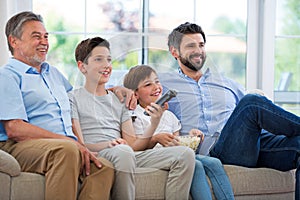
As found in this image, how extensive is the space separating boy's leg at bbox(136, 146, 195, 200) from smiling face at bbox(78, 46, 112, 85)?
0.43 meters

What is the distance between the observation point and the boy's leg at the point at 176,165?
2646mm

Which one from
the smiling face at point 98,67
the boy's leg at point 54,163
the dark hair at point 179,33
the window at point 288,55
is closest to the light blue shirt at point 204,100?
the dark hair at point 179,33

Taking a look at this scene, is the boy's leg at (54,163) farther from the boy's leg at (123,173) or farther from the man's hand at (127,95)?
the man's hand at (127,95)

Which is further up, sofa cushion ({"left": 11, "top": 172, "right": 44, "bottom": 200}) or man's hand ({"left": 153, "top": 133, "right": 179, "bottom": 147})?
man's hand ({"left": 153, "top": 133, "right": 179, "bottom": 147})

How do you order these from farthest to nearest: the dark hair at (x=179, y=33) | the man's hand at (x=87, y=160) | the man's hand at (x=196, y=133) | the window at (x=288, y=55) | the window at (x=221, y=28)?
the window at (x=288, y=55) < the window at (x=221, y=28) < the man's hand at (x=196, y=133) < the dark hair at (x=179, y=33) < the man's hand at (x=87, y=160)

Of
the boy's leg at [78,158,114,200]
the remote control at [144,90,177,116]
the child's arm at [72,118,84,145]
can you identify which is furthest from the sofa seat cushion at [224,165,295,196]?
the child's arm at [72,118,84,145]

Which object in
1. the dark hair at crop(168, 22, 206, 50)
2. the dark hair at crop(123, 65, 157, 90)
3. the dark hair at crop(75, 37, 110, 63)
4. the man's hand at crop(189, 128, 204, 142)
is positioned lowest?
the man's hand at crop(189, 128, 204, 142)

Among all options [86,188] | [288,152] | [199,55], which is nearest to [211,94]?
[199,55]

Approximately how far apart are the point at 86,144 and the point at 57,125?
0.58 ft

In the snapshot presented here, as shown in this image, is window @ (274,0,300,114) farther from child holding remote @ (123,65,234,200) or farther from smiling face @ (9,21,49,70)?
smiling face @ (9,21,49,70)

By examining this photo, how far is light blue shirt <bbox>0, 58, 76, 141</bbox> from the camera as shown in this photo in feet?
8.76

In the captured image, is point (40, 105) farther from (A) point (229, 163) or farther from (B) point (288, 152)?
(B) point (288, 152)

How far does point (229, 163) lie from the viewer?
2904 mm

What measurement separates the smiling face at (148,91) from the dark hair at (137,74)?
2 centimetres
